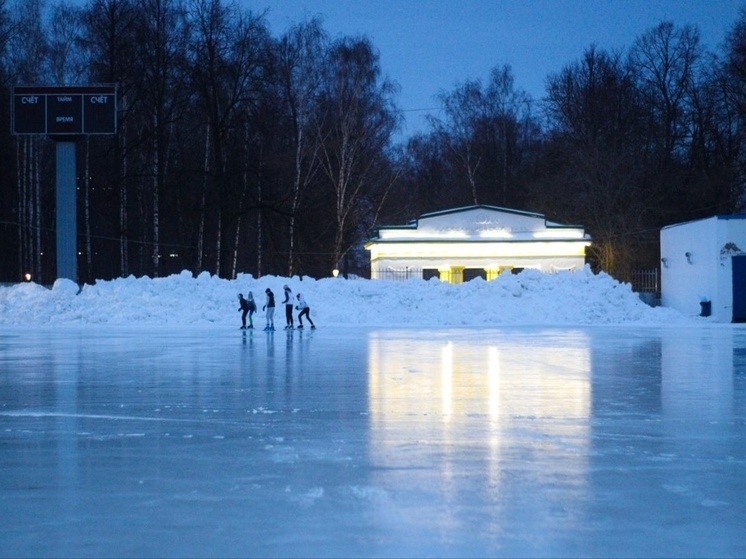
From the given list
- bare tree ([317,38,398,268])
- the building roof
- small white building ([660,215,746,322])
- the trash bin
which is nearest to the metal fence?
small white building ([660,215,746,322])

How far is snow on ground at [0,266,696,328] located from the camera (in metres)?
36.8

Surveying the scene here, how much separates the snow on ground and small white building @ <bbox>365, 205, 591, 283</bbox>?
310 inches

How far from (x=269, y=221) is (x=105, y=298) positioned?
1287 centimetres

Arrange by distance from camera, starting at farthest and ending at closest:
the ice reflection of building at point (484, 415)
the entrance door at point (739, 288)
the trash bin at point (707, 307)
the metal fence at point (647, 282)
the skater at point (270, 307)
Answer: the metal fence at point (647, 282), the trash bin at point (707, 307), the entrance door at point (739, 288), the skater at point (270, 307), the ice reflection of building at point (484, 415)

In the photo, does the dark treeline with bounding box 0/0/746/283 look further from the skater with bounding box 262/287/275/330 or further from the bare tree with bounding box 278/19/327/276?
the skater with bounding box 262/287/275/330

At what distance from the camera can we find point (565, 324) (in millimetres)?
36188

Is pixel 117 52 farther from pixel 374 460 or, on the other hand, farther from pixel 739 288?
pixel 374 460

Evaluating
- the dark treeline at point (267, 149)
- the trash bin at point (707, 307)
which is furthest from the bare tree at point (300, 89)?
the trash bin at point (707, 307)

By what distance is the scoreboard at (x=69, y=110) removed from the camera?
3816cm

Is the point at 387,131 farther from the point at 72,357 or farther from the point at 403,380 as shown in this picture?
the point at 403,380

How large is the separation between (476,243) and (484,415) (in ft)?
122

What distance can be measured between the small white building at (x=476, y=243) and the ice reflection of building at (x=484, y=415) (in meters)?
26.7

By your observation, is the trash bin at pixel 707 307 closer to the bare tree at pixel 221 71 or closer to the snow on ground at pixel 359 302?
the snow on ground at pixel 359 302

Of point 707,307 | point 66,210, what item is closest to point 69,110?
point 66,210
